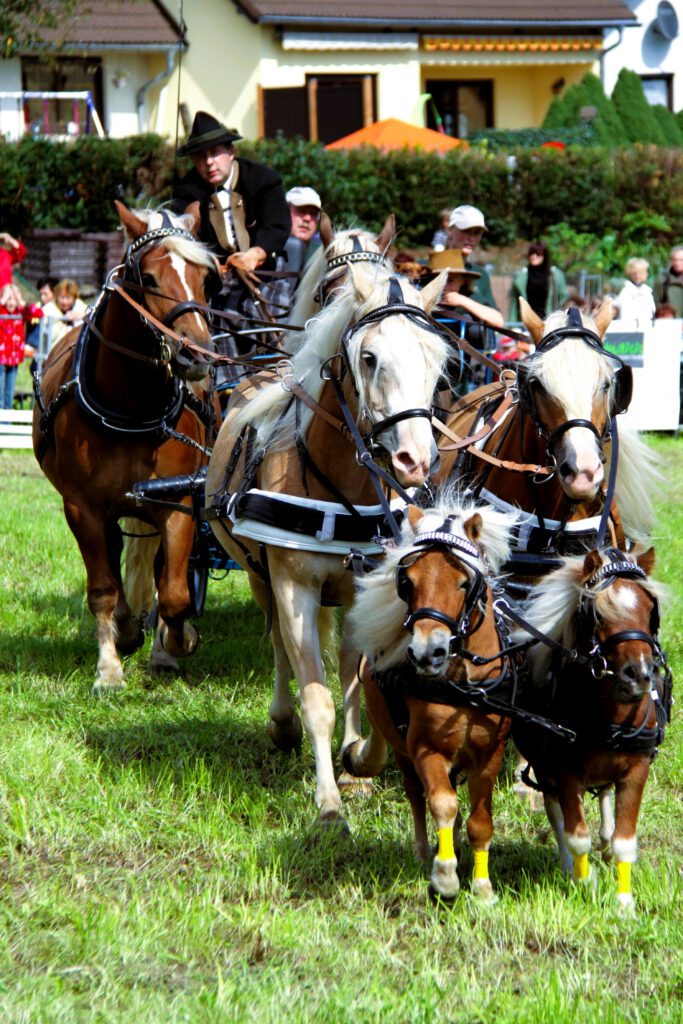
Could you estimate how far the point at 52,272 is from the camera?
2189cm

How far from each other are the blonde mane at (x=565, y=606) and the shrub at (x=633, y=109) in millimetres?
28388

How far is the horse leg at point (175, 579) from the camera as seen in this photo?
6.91 metres

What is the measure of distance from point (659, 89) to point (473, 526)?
32.2 meters

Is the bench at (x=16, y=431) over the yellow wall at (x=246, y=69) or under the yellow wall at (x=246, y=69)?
under

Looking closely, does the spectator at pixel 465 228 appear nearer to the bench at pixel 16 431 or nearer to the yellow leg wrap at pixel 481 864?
the yellow leg wrap at pixel 481 864

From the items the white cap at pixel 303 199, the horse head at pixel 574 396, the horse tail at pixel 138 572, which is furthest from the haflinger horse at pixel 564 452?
the white cap at pixel 303 199

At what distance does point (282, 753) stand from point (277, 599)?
41.2 inches

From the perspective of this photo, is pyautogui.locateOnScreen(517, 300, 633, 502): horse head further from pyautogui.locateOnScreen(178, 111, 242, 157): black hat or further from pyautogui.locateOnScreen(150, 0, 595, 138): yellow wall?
pyautogui.locateOnScreen(150, 0, 595, 138): yellow wall

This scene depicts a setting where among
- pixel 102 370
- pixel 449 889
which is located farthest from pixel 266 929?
pixel 102 370

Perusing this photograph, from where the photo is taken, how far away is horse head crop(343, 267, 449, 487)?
4.56 m

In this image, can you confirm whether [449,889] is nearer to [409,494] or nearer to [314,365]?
[409,494]

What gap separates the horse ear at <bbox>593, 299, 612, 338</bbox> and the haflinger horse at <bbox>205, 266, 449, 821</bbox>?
0.68 meters

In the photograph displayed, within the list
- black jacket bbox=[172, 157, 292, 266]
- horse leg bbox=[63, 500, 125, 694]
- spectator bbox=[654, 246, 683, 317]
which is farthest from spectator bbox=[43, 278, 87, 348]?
horse leg bbox=[63, 500, 125, 694]

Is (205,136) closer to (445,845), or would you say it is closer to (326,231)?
(326,231)
